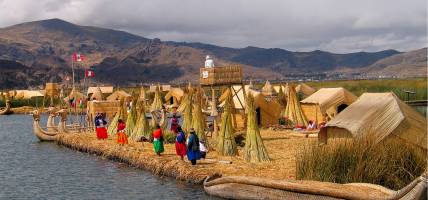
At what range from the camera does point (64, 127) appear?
31.2 metres

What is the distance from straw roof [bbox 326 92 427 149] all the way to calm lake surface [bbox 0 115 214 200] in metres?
5.50

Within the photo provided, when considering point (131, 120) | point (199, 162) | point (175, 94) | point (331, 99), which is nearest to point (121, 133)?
point (131, 120)

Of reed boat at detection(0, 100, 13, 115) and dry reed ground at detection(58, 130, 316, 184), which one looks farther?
reed boat at detection(0, 100, 13, 115)

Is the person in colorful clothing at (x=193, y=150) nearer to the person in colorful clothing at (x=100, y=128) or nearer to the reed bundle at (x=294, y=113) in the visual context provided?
the person in colorful clothing at (x=100, y=128)

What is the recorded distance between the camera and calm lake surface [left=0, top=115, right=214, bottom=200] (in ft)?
54.5

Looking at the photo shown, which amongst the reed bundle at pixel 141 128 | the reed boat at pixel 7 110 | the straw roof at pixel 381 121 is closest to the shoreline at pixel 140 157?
the reed bundle at pixel 141 128

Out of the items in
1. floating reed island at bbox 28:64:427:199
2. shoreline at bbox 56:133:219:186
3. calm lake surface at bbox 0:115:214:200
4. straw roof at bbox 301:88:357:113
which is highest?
straw roof at bbox 301:88:357:113

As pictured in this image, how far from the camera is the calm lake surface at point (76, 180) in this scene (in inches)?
655

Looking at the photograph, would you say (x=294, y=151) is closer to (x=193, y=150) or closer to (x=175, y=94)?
(x=193, y=150)

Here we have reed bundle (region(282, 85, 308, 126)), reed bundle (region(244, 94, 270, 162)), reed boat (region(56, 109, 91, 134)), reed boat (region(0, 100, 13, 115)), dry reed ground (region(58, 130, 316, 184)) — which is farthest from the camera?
reed boat (region(0, 100, 13, 115))

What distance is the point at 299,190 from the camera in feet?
43.6

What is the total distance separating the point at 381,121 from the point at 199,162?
572 cm

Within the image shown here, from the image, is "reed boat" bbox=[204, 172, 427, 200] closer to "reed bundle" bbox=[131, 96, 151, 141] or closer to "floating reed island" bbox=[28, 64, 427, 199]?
"floating reed island" bbox=[28, 64, 427, 199]

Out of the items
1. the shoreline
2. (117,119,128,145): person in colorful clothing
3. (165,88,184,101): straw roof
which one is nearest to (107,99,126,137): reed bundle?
the shoreline
